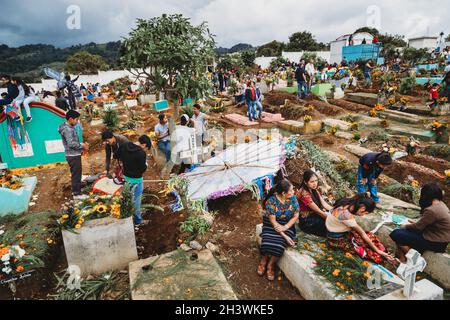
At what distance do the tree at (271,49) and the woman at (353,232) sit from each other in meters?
46.9

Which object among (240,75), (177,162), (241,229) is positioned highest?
(240,75)

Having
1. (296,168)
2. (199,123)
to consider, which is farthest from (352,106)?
(199,123)

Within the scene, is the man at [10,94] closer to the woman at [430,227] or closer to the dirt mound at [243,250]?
the dirt mound at [243,250]

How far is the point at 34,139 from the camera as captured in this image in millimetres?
7441

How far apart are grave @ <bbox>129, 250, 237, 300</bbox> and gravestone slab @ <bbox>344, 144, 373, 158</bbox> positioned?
587cm

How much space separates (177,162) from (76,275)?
142 inches

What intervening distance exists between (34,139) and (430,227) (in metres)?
8.60

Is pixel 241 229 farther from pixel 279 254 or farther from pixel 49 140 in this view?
pixel 49 140

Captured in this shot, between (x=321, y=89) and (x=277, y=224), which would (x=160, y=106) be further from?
(x=277, y=224)

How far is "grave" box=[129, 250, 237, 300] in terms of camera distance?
9.75 feet

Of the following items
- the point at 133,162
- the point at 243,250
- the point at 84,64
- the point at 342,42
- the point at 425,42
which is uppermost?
the point at 84,64

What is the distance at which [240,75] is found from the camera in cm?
2364

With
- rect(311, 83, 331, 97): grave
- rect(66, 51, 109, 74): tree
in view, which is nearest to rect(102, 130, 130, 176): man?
rect(311, 83, 331, 97): grave
